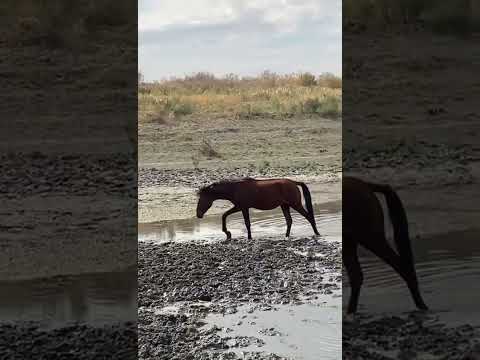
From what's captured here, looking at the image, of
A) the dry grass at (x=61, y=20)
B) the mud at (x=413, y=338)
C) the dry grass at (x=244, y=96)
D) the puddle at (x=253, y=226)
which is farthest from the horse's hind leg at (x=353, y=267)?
the dry grass at (x=244, y=96)

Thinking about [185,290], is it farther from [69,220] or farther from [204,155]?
[69,220]

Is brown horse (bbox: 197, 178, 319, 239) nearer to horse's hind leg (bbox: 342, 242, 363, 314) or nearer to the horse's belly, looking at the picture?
the horse's belly

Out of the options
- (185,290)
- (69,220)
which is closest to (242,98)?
(185,290)

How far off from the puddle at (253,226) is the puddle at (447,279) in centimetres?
156

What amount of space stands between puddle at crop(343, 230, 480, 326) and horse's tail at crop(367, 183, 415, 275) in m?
0.03

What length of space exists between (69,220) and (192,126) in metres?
1.70

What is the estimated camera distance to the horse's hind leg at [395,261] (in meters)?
2.41

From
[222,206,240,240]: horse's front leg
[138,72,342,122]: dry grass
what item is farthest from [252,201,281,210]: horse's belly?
[138,72,342,122]: dry grass

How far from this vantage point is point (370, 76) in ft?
7.88

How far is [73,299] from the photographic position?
2553 millimetres

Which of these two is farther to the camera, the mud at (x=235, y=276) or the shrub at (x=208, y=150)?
the shrub at (x=208, y=150)

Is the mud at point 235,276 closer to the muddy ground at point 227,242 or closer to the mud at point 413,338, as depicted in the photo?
the muddy ground at point 227,242

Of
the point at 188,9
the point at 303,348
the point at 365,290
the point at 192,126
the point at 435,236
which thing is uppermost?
the point at 188,9

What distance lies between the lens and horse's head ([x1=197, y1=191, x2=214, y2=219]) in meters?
3.72
